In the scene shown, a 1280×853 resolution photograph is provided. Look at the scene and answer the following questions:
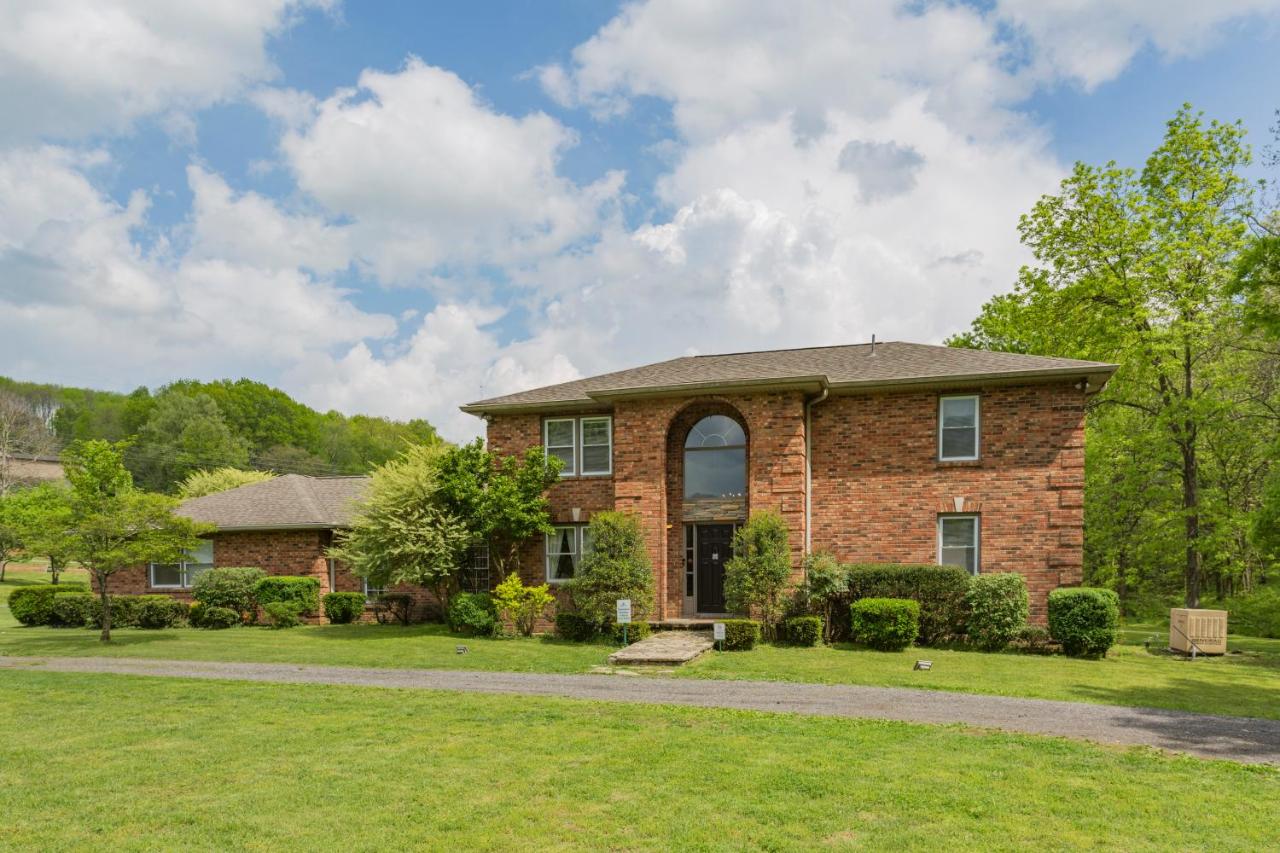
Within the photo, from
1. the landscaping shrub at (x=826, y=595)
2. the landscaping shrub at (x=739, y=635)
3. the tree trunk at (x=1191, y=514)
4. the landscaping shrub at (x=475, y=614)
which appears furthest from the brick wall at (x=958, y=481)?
the tree trunk at (x=1191, y=514)

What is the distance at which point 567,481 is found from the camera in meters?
21.9

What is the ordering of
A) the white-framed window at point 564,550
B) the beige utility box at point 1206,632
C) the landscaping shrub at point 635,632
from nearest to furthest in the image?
the beige utility box at point 1206,632, the landscaping shrub at point 635,632, the white-framed window at point 564,550

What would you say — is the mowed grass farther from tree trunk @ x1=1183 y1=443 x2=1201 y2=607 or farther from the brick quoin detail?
tree trunk @ x1=1183 y1=443 x2=1201 y2=607

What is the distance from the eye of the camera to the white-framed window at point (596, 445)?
854 inches

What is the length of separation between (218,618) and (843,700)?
732 inches

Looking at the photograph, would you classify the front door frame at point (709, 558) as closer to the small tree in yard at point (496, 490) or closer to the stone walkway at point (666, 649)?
the stone walkway at point (666, 649)

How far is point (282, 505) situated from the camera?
26.1 m

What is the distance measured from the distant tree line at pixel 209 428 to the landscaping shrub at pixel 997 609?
61.5 m

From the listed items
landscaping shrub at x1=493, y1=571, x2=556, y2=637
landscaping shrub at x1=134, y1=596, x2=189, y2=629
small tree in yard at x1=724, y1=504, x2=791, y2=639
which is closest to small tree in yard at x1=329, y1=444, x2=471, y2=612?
landscaping shrub at x1=493, y1=571, x2=556, y2=637

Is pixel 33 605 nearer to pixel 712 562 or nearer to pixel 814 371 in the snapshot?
pixel 712 562

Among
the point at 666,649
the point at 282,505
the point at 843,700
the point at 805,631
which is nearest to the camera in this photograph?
the point at 843,700

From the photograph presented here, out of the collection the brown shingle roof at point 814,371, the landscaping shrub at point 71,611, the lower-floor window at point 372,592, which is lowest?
the landscaping shrub at point 71,611

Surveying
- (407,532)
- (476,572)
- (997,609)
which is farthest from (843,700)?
(476,572)

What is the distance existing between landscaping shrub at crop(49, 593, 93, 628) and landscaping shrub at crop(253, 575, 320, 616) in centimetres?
556
